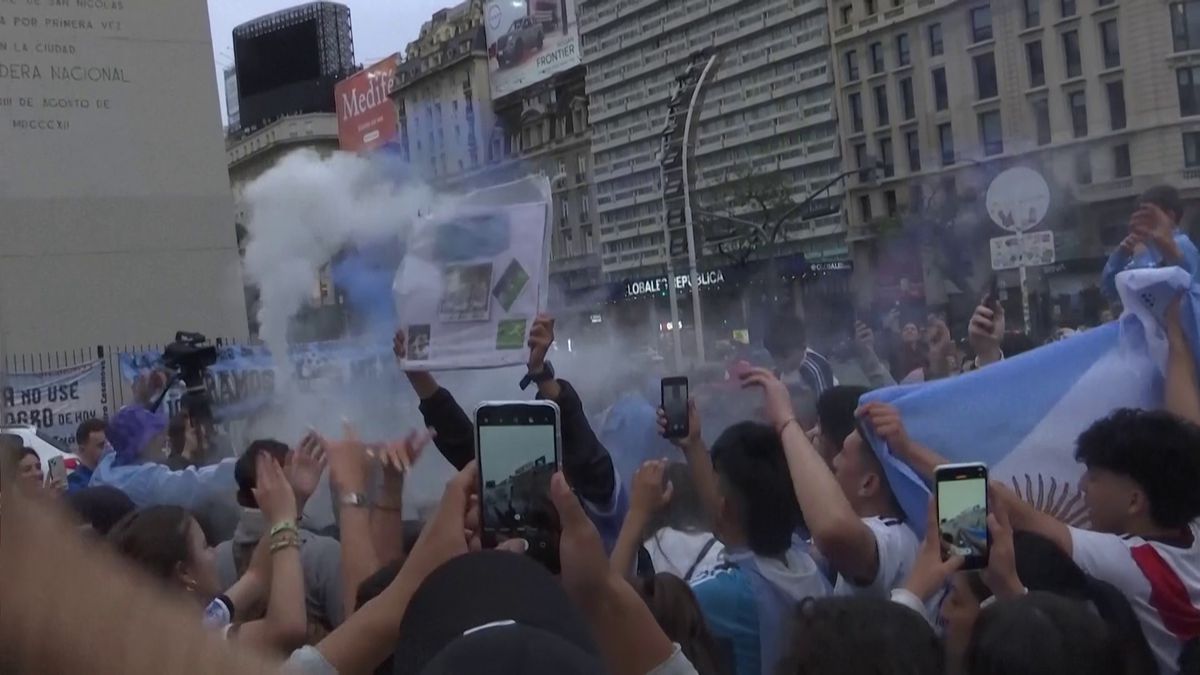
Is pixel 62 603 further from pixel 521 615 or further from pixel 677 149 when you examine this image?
pixel 677 149

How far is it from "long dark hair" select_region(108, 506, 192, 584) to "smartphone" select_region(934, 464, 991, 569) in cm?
183

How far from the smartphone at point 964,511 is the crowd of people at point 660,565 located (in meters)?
0.02

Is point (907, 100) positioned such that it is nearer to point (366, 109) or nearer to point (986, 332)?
point (986, 332)

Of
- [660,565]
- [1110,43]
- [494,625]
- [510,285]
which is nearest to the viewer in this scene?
[494,625]

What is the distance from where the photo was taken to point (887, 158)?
5.80 m

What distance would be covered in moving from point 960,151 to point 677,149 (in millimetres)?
1396

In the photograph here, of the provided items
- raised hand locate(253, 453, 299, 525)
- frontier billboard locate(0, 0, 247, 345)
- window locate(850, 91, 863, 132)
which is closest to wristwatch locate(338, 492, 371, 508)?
raised hand locate(253, 453, 299, 525)

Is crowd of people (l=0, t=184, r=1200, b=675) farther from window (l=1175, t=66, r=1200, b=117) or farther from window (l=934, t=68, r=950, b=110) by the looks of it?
window (l=934, t=68, r=950, b=110)

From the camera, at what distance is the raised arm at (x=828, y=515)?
2717 millimetres

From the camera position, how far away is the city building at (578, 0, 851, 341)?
5.81 metres

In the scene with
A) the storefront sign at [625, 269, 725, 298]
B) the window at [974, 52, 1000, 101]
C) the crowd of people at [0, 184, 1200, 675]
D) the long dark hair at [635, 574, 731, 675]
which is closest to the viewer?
the crowd of people at [0, 184, 1200, 675]

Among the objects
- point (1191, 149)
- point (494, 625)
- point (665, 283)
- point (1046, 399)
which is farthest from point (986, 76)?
point (494, 625)

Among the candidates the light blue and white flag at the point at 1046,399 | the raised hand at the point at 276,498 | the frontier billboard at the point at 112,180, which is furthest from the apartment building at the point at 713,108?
Result: the frontier billboard at the point at 112,180

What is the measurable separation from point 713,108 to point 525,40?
111cm
